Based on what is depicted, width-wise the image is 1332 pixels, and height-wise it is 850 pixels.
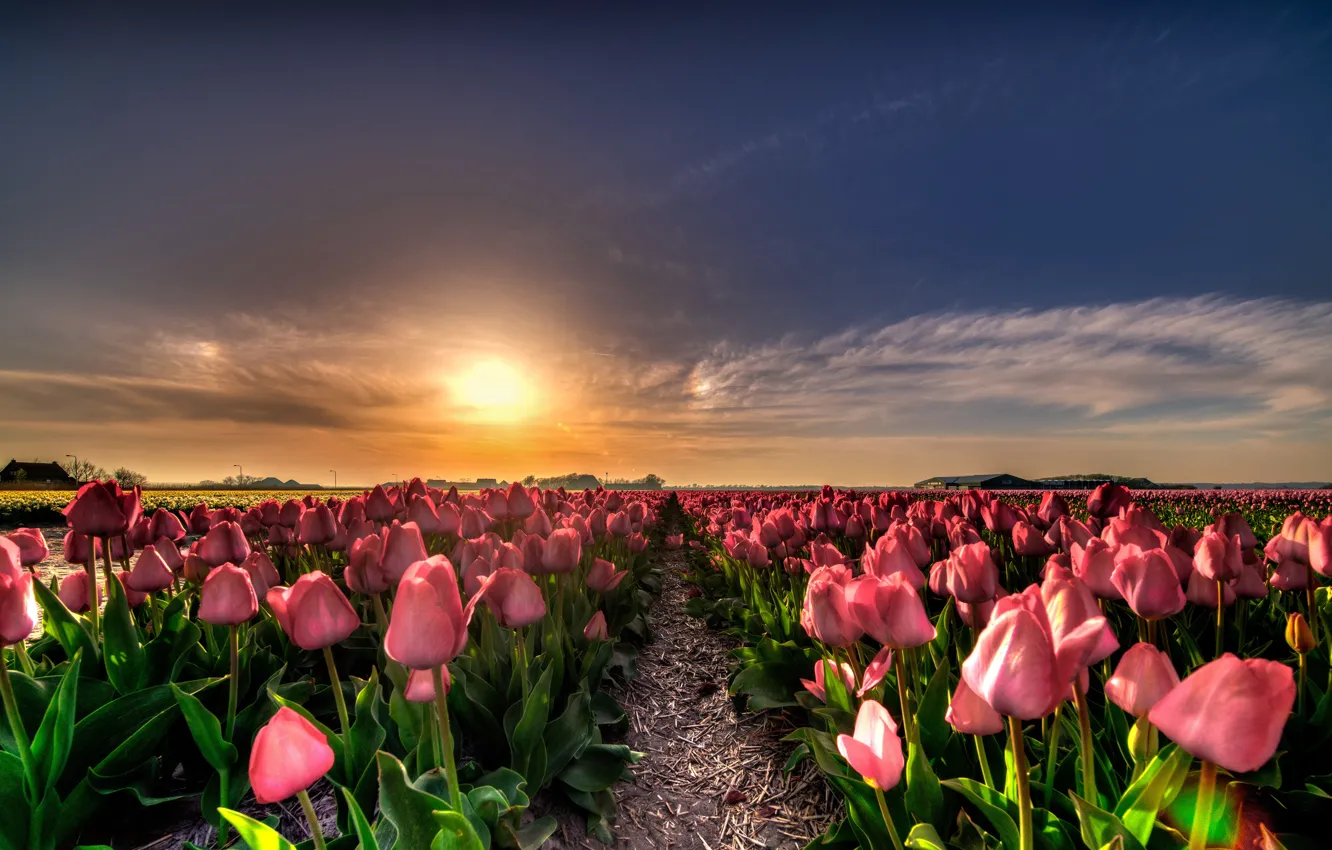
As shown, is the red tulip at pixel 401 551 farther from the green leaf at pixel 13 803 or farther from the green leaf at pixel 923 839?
the green leaf at pixel 923 839

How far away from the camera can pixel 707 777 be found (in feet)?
11.4

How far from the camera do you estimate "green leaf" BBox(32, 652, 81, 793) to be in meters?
1.87

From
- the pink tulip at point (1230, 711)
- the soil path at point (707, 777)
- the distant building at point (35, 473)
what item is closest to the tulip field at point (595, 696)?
the pink tulip at point (1230, 711)

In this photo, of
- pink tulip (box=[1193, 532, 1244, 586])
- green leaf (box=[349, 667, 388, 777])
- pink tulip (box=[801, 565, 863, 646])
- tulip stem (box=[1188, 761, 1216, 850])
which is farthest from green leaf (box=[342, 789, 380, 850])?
pink tulip (box=[1193, 532, 1244, 586])

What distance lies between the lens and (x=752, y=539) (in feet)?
15.4

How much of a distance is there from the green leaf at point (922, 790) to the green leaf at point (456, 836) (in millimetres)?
1240

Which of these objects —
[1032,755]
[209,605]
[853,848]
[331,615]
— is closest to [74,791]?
[209,605]

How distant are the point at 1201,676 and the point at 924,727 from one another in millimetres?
1357

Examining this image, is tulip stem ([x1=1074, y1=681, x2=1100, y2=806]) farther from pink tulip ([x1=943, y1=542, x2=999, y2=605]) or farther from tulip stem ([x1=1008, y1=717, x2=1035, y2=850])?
pink tulip ([x1=943, y1=542, x2=999, y2=605])

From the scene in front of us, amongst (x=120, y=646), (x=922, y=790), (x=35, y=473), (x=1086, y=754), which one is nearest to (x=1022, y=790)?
(x=1086, y=754)

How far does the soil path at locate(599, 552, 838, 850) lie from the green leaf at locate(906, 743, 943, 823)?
1.30m

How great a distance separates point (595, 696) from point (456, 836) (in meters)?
2.37

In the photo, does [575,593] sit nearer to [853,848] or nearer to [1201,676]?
[853,848]

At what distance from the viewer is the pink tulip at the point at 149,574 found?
2773 millimetres
